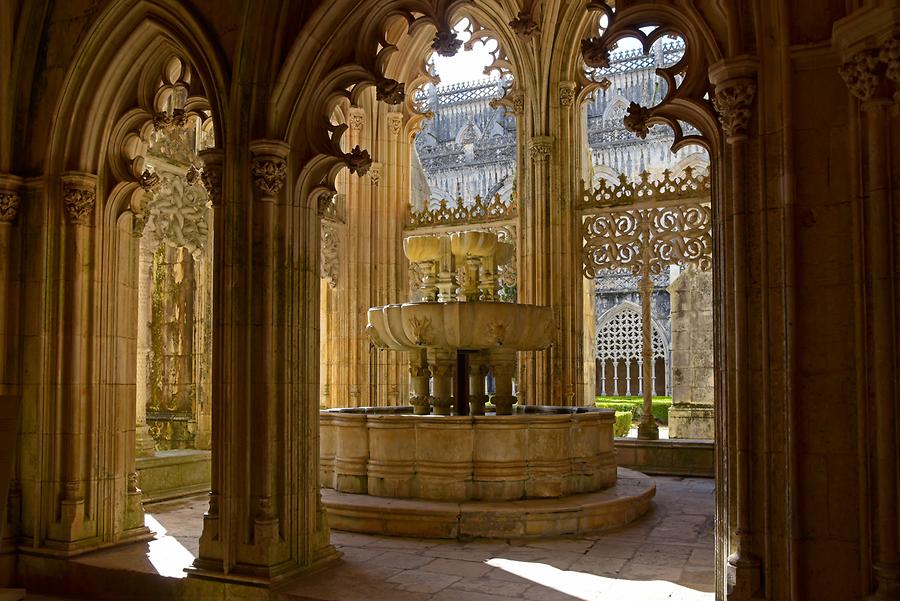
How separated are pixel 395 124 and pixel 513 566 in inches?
325

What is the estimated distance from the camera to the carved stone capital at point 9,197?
17.8ft

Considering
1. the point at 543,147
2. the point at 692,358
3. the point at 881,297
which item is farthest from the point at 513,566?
the point at 692,358

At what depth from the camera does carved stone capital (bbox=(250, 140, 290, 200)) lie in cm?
462

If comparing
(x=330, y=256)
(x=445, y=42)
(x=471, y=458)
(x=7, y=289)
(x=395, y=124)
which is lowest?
(x=471, y=458)

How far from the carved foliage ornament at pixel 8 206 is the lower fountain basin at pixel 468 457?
9.48ft

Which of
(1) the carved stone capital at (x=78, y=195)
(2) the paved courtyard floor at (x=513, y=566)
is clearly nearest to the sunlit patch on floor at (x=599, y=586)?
(2) the paved courtyard floor at (x=513, y=566)

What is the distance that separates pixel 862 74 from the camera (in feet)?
9.74

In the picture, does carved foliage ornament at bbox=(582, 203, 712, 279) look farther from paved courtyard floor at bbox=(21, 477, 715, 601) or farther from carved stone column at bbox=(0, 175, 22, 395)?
carved stone column at bbox=(0, 175, 22, 395)

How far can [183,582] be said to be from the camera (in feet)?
14.7

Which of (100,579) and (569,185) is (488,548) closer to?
(100,579)

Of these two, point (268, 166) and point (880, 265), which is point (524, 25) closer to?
point (268, 166)

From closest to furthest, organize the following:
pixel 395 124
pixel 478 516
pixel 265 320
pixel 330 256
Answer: pixel 265 320, pixel 478 516, pixel 330 256, pixel 395 124

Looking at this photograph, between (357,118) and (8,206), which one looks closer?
(8,206)

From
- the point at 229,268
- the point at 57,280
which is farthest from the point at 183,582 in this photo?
the point at 57,280
